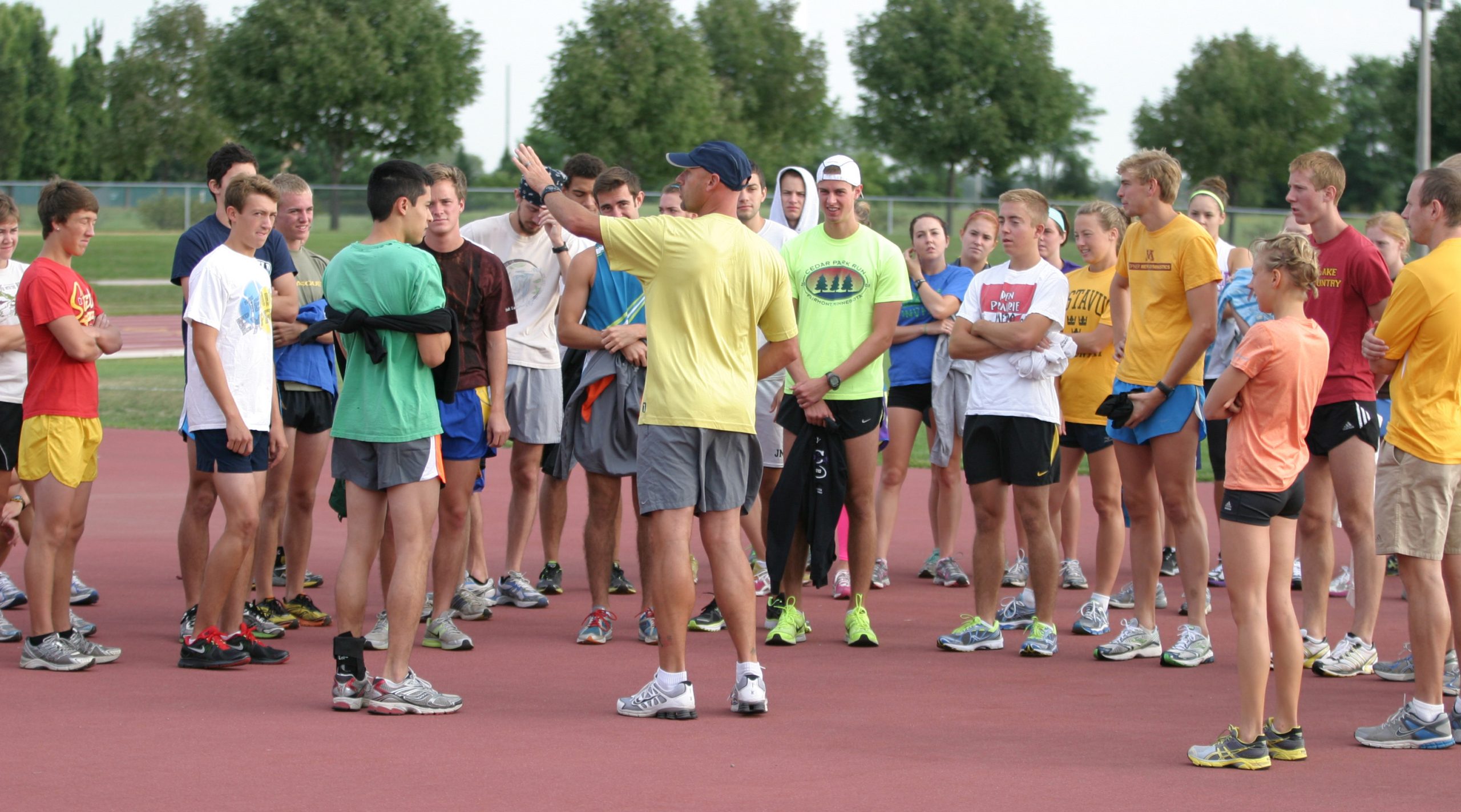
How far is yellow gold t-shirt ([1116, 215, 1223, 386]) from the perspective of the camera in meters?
6.53

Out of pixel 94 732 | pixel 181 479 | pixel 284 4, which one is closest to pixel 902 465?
pixel 94 732

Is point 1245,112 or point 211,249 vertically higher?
point 1245,112

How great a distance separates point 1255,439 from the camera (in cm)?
514

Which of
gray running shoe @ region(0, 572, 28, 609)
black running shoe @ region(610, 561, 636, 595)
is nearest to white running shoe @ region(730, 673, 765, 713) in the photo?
black running shoe @ region(610, 561, 636, 595)

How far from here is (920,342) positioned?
8930mm

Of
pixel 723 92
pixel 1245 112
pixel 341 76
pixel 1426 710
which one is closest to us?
pixel 1426 710

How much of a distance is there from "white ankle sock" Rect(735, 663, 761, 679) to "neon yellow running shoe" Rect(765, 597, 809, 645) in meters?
1.36

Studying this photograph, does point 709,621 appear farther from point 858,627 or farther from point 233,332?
point 233,332

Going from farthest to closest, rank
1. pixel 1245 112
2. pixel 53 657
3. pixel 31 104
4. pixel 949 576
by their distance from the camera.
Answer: pixel 31 104, pixel 1245 112, pixel 949 576, pixel 53 657

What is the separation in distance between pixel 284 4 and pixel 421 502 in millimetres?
43376

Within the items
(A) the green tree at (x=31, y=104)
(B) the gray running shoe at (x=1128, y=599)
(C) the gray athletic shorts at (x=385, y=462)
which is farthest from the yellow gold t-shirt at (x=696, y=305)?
(A) the green tree at (x=31, y=104)

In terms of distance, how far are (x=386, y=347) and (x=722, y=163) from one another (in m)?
1.52

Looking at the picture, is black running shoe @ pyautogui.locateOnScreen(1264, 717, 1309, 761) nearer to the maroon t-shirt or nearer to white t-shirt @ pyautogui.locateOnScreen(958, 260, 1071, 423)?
white t-shirt @ pyautogui.locateOnScreen(958, 260, 1071, 423)

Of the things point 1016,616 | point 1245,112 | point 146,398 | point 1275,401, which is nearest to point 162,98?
point 1245,112
